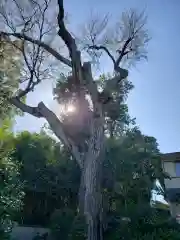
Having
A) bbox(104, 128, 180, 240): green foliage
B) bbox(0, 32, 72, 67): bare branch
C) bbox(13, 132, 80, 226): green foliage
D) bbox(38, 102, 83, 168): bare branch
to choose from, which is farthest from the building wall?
bbox(0, 32, 72, 67): bare branch

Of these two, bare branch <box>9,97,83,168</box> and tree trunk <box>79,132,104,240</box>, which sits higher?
bare branch <box>9,97,83,168</box>

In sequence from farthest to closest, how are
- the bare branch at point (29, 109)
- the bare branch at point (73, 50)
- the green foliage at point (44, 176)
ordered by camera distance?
the green foliage at point (44, 176), the bare branch at point (29, 109), the bare branch at point (73, 50)

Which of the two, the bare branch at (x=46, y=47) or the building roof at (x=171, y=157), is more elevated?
the bare branch at (x=46, y=47)

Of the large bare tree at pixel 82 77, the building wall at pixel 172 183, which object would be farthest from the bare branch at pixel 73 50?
the building wall at pixel 172 183

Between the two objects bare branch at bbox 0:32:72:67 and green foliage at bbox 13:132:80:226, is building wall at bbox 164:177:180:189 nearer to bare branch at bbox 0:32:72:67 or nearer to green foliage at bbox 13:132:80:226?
green foliage at bbox 13:132:80:226

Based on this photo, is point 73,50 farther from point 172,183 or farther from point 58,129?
point 172,183

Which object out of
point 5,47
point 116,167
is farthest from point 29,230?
point 5,47

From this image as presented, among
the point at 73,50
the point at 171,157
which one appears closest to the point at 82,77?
the point at 73,50

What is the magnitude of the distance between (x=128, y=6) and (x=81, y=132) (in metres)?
6.16

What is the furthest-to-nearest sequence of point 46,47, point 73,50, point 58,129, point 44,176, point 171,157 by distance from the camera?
point 171,157, point 44,176, point 46,47, point 73,50, point 58,129

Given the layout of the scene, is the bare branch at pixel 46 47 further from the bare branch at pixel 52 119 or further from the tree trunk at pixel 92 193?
the tree trunk at pixel 92 193

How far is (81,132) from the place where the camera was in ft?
36.3

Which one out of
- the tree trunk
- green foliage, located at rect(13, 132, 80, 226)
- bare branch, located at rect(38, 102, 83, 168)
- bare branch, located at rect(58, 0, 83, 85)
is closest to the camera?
the tree trunk

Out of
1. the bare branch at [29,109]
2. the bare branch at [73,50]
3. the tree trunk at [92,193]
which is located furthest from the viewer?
the bare branch at [29,109]
